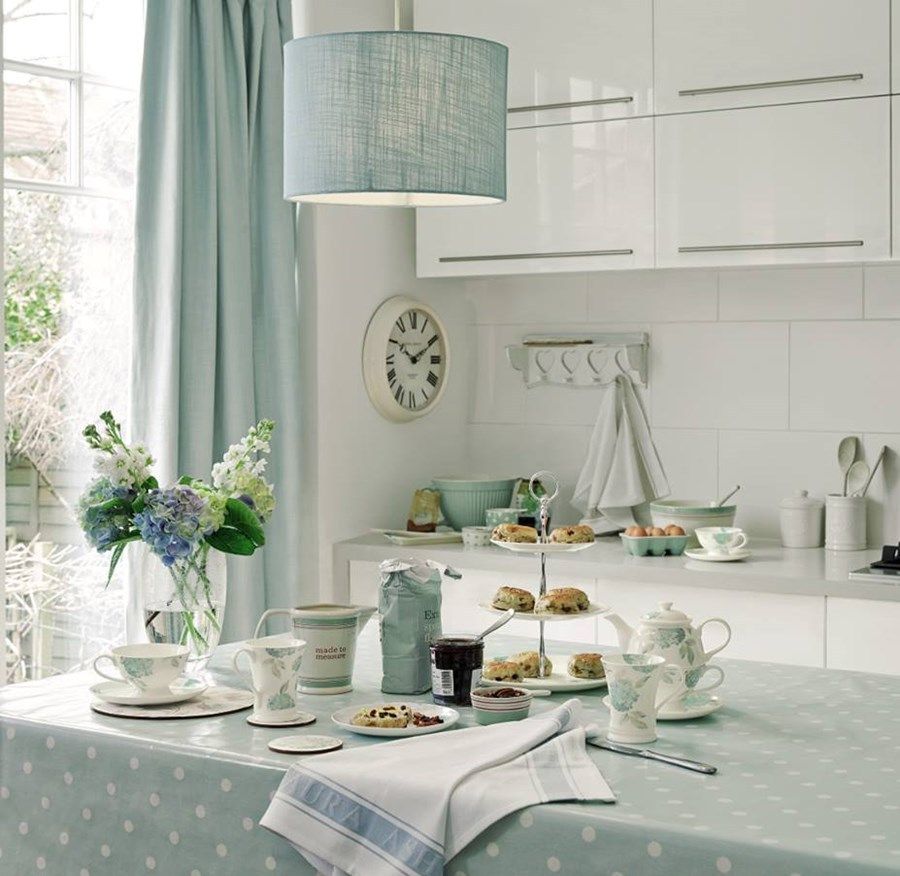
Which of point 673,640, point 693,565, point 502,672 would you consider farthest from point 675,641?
point 693,565

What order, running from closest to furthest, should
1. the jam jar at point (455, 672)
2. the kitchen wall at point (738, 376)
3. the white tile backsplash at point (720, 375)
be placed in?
the jam jar at point (455, 672) → the kitchen wall at point (738, 376) → the white tile backsplash at point (720, 375)

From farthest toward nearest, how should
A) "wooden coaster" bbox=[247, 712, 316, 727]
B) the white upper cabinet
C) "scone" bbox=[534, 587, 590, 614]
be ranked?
the white upper cabinet
"scone" bbox=[534, 587, 590, 614]
"wooden coaster" bbox=[247, 712, 316, 727]

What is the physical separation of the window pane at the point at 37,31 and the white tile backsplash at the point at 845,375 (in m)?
2.06

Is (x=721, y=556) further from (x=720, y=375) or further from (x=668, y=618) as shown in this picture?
(x=668, y=618)

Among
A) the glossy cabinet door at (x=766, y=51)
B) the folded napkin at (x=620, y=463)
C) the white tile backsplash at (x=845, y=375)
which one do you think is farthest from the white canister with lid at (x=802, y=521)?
the glossy cabinet door at (x=766, y=51)

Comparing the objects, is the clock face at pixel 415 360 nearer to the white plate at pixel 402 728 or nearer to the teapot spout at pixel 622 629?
the teapot spout at pixel 622 629

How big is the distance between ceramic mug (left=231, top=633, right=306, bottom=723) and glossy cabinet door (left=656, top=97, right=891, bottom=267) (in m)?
1.95

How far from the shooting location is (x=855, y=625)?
10.3 feet

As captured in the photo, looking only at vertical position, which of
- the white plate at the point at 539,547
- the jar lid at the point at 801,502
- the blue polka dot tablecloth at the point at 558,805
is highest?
the white plate at the point at 539,547

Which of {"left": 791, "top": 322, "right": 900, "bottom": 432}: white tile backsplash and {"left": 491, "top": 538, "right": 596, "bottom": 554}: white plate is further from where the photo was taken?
{"left": 791, "top": 322, "right": 900, "bottom": 432}: white tile backsplash

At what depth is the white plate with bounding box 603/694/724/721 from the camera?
196cm

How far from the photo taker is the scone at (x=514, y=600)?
2166 mm

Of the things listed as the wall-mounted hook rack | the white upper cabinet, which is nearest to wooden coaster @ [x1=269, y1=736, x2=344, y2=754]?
the white upper cabinet

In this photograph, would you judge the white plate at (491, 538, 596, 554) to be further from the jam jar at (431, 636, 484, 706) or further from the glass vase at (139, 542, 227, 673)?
the glass vase at (139, 542, 227, 673)
